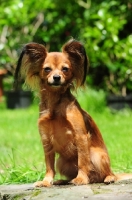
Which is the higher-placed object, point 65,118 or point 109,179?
point 65,118

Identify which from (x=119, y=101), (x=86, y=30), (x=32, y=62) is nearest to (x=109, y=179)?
(x=32, y=62)

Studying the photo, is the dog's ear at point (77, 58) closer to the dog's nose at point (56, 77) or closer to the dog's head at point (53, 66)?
the dog's head at point (53, 66)

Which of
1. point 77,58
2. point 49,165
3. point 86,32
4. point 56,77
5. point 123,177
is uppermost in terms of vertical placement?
point 86,32

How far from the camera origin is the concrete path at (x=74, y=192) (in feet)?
11.8

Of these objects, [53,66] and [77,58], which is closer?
[53,66]

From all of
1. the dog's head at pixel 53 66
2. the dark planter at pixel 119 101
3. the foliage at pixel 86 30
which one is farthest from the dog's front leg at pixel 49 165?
the dark planter at pixel 119 101

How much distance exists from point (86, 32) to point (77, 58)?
8.76m

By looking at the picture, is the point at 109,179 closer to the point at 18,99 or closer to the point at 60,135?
the point at 60,135

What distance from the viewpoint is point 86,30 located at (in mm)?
12656

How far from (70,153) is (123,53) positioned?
852 centimetres

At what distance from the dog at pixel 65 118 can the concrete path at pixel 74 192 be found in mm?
143

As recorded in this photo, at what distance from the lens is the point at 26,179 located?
4.82 m

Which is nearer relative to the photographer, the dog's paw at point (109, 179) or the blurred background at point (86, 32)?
the dog's paw at point (109, 179)

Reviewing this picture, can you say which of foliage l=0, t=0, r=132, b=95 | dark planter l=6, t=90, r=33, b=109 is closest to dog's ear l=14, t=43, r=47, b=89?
foliage l=0, t=0, r=132, b=95
